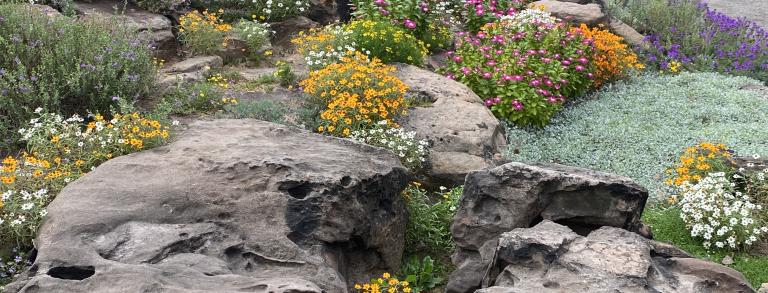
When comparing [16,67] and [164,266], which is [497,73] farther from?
[164,266]

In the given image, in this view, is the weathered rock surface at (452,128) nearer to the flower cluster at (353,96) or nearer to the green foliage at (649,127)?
the flower cluster at (353,96)

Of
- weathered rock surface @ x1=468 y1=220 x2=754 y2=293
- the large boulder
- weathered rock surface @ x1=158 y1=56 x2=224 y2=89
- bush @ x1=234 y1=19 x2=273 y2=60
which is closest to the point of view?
the large boulder

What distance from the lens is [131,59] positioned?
790 cm

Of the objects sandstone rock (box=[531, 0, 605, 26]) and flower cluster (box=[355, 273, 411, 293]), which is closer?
flower cluster (box=[355, 273, 411, 293])

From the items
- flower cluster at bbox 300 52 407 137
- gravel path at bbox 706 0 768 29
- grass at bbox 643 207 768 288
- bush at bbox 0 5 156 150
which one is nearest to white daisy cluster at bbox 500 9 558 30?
flower cluster at bbox 300 52 407 137

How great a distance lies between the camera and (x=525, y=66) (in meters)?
9.80

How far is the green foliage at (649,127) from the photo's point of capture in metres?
8.98

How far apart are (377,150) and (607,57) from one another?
20.2ft

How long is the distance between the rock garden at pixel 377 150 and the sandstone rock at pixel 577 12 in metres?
0.04

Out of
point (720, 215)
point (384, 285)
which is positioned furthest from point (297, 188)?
point (720, 215)

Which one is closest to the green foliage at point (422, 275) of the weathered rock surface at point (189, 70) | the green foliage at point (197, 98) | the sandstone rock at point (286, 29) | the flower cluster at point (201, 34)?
the green foliage at point (197, 98)

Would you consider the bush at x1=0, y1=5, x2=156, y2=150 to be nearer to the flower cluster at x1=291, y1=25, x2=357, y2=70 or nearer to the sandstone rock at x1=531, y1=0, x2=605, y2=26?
the flower cluster at x1=291, y1=25, x2=357, y2=70

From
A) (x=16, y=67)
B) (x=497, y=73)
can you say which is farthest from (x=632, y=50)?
(x=16, y=67)

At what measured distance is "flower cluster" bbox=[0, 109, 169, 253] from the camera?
5.50 m
